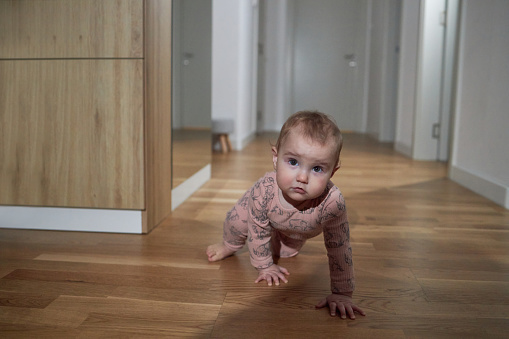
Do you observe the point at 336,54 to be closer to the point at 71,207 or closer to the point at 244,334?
the point at 71,207

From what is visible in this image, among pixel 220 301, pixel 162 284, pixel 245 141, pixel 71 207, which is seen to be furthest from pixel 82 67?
pixel 245 141

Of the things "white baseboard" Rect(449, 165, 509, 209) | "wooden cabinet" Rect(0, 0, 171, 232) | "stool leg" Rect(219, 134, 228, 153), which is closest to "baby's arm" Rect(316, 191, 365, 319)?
"wooden cabinet" Rect(0, 0, 171, 232)

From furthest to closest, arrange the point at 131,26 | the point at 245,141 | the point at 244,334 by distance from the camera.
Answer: the point at 245,141 < the point at 131,26 < the point at 244,334

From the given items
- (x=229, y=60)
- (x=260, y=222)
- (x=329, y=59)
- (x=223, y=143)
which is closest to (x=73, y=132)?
(x=260, y=222)

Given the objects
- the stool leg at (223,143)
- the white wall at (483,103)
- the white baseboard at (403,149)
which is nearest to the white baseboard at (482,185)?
the white wall at (483,103)

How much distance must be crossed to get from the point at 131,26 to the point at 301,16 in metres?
5.78

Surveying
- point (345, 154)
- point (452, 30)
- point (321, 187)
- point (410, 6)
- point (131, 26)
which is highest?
point (410, 6)

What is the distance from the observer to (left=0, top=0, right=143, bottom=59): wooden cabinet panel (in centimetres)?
155

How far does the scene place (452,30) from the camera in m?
3.84

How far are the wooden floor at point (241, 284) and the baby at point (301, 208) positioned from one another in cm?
5

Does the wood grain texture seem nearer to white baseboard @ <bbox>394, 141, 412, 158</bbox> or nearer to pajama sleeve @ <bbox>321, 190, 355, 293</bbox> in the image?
pajama sleeve @ <bbox>321, 190, 355, 293</bbox>

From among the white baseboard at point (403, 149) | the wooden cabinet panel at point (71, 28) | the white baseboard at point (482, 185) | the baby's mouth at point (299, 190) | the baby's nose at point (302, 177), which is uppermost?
the wooden cabinet panel at point (71, 28)

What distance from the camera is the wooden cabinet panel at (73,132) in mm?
1585

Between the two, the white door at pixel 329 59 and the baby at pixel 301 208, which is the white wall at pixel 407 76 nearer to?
the white door at pixel 329 59
